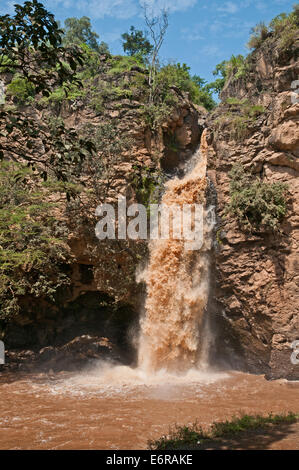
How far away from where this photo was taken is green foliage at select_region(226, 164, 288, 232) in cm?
1045

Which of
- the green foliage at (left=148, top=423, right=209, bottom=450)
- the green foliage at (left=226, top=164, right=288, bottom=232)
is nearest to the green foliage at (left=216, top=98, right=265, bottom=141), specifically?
the green foliage at (left=226, top=164, right=288, bottom=232)

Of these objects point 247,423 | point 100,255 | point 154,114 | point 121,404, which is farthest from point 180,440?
point 154,114

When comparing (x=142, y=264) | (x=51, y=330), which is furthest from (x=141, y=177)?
(x=51, y=330)

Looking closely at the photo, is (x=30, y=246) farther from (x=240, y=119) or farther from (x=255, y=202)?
(x=240, y=119)

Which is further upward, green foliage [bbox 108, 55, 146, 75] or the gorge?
green foliage [bbox 108, 55, 146, 75]

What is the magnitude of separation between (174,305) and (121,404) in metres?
4.07

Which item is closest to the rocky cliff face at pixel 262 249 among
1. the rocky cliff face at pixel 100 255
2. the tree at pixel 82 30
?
the rocky cliff face at pixel 100 255

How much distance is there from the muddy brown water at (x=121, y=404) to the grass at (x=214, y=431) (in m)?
0.40

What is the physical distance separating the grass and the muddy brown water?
40 centimetres

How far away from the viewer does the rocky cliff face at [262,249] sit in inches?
402

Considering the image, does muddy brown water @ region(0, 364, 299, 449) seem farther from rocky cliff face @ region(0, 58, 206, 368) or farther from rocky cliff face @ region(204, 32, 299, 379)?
rocky cliff face @ region(0, 58, 206, 368)

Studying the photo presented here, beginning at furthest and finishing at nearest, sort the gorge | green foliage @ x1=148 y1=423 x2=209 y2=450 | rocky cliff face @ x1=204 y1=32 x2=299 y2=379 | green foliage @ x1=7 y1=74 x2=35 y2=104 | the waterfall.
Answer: green foliage @ x1=7 y1=74 x2=35 y2=104 → the waterfall → rocky cliff face @ x1=204 y1=32 x2=299 y2=379 → the gorge → green foliage @ x1=148 y1=423 x2=209 y2=450

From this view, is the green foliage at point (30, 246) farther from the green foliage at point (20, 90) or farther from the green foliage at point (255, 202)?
the green foliage at point (255, 202)

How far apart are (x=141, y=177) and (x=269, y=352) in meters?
7.35
